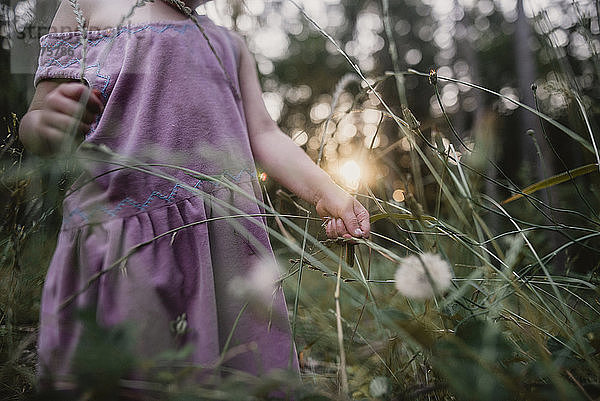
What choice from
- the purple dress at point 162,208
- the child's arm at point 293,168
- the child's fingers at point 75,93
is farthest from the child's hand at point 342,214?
the child's fingers at point 75,93

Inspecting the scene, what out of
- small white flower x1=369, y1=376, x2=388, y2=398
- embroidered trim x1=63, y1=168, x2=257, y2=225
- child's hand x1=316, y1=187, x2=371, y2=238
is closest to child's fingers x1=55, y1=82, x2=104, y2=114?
embroidered trim x1=63, y1=168, x2=257, y2=225

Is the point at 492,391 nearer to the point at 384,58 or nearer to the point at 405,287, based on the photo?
the point at 405,287

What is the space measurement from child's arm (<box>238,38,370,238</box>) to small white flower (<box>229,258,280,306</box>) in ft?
0.33

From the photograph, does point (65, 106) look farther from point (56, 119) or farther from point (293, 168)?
point (293, 168)

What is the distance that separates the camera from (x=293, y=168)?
2.52 feet

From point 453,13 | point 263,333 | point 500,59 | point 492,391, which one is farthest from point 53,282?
point 500,59

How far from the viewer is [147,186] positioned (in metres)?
0.67

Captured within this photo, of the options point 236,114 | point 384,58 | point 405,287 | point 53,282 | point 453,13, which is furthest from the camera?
point 384,58

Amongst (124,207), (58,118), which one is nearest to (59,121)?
(58,118)

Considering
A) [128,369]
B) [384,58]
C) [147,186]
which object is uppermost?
[128,369]

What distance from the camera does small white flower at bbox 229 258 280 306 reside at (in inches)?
21.5

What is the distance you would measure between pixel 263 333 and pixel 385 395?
0.27 meters

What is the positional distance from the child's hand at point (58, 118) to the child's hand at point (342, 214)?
292mm

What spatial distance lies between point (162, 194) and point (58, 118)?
18 cm
